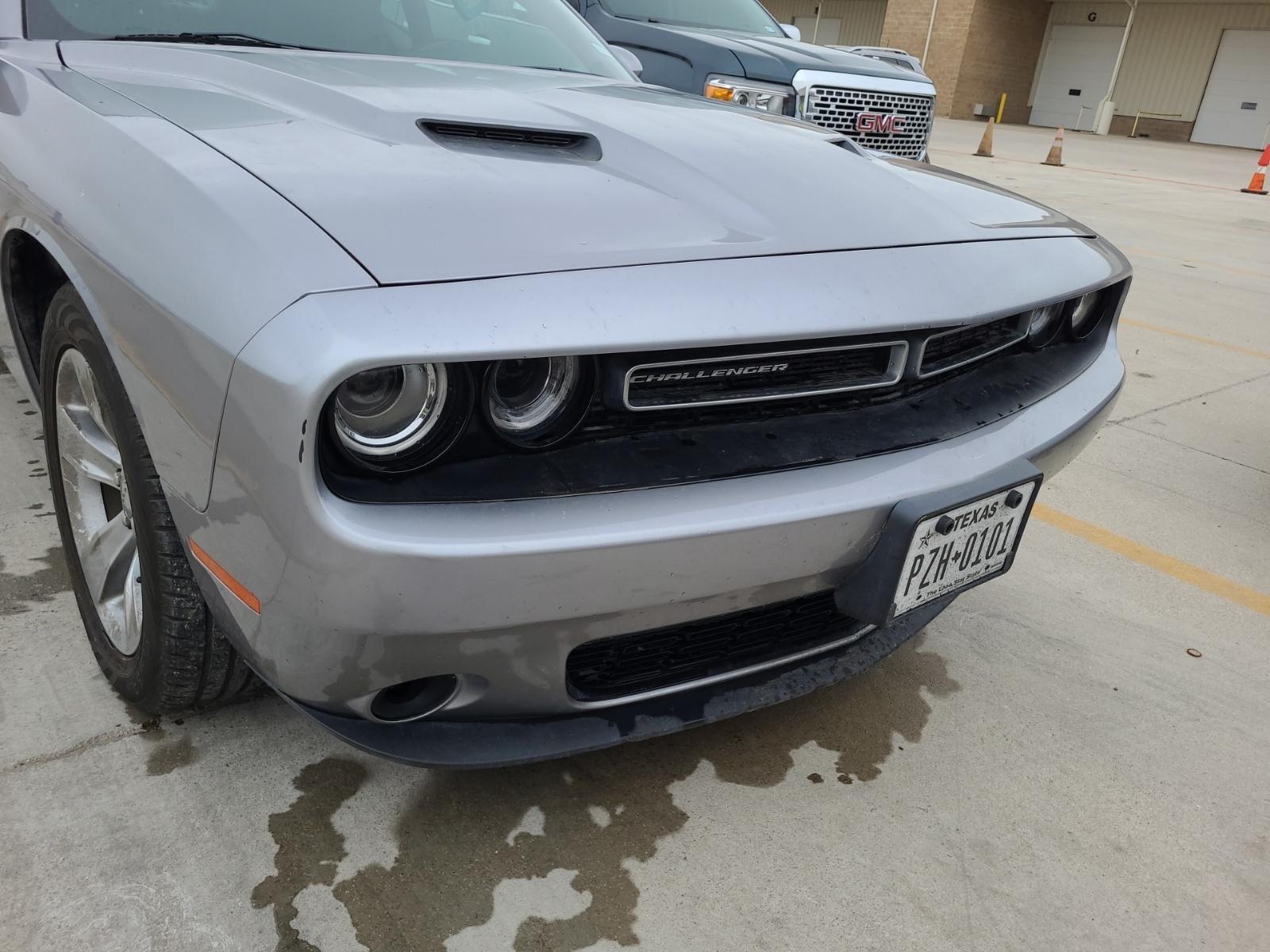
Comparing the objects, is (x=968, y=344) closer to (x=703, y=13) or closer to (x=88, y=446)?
(x=88, y=446)

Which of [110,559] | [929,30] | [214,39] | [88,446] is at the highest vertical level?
[929,30]

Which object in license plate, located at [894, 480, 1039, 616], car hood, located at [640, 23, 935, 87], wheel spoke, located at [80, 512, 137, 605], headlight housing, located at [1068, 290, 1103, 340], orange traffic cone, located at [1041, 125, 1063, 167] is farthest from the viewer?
orange traffic cone, located at [1041, 125, 1063, 167]

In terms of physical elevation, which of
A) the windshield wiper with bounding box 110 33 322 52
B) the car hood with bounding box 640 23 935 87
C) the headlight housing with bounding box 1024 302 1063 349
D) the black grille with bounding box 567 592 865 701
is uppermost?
the car hood with bounding box 640 23 935 87

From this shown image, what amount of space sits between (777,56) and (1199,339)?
2864mm

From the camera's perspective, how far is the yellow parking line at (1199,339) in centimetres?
507

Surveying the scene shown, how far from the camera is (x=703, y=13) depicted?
20.4 feet

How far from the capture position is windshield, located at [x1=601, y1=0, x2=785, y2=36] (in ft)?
19.3

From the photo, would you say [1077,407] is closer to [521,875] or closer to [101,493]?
[521,875]

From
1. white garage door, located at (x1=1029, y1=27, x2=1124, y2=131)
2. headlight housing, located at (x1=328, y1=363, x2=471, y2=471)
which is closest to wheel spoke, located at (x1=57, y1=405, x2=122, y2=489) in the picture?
headlight housing, located at (x1=328, y1=363, x2=471, y2=471)

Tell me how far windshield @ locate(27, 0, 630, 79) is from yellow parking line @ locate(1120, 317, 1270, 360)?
12.8ft

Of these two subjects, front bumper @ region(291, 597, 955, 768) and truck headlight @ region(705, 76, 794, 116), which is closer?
front bumper @ region(291, 597, 955, 768)

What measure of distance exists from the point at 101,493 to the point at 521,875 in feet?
3.48

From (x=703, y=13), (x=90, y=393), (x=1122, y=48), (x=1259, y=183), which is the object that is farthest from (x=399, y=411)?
(x=1122, y=48)

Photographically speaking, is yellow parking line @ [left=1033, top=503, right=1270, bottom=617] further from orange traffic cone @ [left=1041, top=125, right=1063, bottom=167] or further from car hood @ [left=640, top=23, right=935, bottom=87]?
orange traffic cone @ [left=1041, top=125, right=1063, bottom=167]
